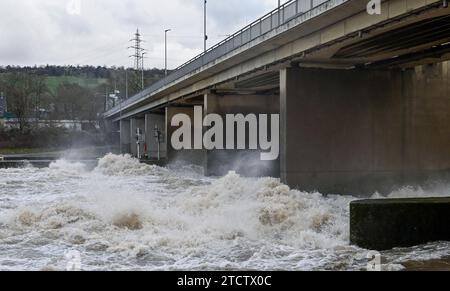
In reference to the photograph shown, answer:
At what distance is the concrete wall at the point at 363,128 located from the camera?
81.1 feet

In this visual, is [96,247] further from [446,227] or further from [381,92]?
[381,92]

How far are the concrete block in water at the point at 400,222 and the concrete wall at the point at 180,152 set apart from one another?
4279 cm

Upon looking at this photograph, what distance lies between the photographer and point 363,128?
25.5m

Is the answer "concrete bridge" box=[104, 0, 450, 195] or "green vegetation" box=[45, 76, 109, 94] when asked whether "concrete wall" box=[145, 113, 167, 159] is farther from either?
"green vegetation" box=[45, 76, 109, 94]

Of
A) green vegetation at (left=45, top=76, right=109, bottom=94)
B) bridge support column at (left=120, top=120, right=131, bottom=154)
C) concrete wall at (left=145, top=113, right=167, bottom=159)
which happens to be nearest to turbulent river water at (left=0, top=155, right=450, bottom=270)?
concrete wall at (left=145, top=113, right=167, bottom=159)

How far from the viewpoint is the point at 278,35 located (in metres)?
22.4

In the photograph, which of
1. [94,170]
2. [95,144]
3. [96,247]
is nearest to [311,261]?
[96,247]

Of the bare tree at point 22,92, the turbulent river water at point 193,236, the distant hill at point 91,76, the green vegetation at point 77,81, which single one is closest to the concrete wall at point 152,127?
the bare tree at point 22,92

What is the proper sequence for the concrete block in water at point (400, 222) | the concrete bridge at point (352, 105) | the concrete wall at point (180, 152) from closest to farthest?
the concrete block in water at point (400, 222) < the concrete bridge at point (352, 105) < the concrete wall at point (180, 152)

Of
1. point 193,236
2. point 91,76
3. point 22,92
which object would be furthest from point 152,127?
point 91,76

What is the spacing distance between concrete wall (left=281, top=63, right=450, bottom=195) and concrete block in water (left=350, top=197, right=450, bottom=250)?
12.2 m

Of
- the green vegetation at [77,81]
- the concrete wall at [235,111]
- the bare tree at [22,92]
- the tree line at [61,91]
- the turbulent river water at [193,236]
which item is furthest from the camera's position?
the green vegetation at [77,81]

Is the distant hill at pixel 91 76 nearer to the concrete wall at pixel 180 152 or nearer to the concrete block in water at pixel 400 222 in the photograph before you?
the concrete wall at pixel 180 152
